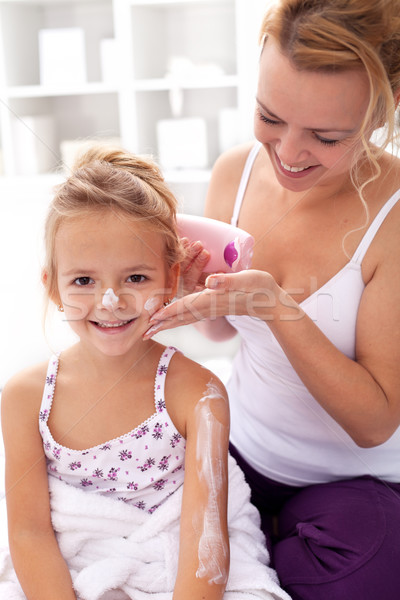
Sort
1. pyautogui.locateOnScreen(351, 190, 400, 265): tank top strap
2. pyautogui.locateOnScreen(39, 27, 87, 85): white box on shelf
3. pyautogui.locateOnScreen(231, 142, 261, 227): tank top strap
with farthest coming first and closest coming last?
pyautogui.locateOnScreen(39, 27, 87, 85): white box on shelf < pyautogui.locateOnScreen(231, 142, 261, 227): tank top strap < pyautogui.locateOnScreen(351, 190, 400, 265): tank top strap

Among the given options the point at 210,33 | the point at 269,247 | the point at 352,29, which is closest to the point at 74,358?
the point at 269,247

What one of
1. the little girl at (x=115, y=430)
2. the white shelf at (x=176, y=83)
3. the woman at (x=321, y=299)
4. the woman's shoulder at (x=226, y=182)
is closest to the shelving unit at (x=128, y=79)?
the white shelf at (x=176, y=83)

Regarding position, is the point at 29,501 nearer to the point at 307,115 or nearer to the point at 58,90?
the point at 307,115

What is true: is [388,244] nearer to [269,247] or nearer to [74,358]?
[269,247]

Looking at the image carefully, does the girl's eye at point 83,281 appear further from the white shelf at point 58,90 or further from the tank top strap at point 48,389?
the white shelf at point 58,90

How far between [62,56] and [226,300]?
77.4 inches

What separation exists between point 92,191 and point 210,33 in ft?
6.27

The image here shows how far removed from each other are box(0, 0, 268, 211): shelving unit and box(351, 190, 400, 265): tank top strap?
1402mm

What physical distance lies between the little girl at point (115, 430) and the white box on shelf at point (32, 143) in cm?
171

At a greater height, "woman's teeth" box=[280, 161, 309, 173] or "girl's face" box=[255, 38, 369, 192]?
"girl's face" box=[255, 38, 369, 192]

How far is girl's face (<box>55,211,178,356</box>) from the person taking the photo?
985 mm

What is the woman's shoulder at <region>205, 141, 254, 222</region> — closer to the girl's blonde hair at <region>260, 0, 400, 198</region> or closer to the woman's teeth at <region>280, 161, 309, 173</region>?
the woman's teeth at <region>280, 161, 309, 173</region>

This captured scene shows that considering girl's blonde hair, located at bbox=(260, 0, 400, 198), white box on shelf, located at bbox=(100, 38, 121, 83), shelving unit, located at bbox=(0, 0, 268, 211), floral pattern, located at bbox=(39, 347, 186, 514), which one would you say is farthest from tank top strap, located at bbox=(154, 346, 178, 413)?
A: white box on shelf, located at bbox=(100, 38, 121, 83)

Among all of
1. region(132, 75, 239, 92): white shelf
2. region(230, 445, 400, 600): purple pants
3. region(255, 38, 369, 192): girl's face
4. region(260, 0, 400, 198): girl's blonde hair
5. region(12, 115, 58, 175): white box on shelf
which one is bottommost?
region(230, 445, 400, 600): purple pants
